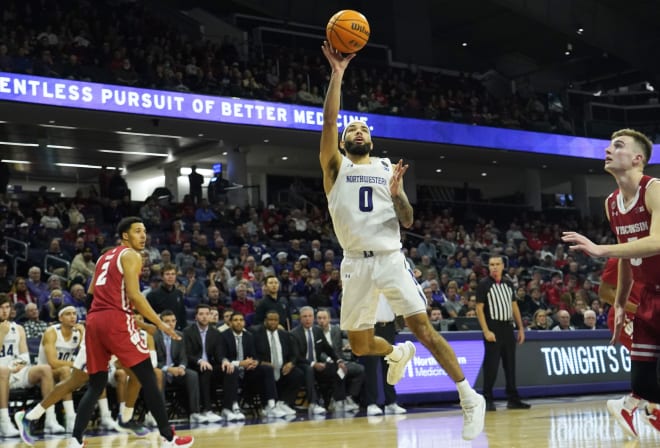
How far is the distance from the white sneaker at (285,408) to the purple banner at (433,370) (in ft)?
5.08

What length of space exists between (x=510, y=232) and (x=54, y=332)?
1863 cm

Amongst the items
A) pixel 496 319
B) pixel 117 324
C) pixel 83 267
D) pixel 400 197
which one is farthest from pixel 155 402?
pixel 83 267

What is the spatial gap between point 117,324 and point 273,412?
478cm

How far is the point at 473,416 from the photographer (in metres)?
5.58

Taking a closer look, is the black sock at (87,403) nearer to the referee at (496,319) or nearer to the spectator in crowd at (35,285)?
the referee at (496,319)

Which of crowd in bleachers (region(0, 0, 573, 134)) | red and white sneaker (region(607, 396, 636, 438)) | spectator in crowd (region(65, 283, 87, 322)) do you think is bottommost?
red and white sneaker (region(607, 396, 636, 438))

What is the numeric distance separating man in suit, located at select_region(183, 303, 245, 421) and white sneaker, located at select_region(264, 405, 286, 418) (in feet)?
1.17

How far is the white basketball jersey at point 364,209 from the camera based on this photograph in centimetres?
591

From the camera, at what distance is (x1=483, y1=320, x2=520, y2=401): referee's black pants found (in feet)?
35.6

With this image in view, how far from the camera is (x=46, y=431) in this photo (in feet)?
31.9

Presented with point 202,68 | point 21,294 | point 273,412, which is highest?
point 202,68

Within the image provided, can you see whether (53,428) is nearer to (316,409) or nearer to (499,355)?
(316,409)

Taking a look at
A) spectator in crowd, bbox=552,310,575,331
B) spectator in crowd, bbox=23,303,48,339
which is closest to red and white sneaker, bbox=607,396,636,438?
spectator in crowd, bbox=23,303,48,339

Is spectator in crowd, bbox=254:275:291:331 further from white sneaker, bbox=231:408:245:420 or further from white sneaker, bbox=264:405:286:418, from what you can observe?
white sneaker, bbox=231:408:245:420
